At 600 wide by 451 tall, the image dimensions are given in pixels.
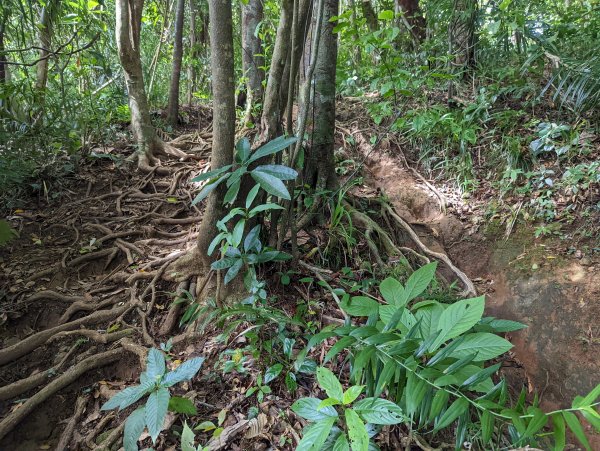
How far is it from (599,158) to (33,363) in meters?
4.81

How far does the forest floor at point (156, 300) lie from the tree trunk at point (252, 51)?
1268 mm

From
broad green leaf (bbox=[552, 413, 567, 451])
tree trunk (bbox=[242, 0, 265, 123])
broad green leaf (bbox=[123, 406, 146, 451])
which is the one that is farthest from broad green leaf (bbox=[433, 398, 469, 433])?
tree trunk (bbox=[242, 0, 265, 123])

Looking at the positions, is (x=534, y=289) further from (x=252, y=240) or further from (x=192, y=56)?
(x=192, y=56)

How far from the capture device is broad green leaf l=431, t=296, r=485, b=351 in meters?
1.41

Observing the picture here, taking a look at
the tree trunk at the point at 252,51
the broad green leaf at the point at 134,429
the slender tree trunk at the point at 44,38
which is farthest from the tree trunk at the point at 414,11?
the broad green leaf at the point at 134,429

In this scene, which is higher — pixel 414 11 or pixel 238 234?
pixel 414 11

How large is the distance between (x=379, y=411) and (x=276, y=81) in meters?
2.01

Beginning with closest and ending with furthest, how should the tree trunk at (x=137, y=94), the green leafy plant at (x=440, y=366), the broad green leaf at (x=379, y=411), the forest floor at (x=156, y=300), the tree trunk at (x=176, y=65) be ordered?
1. the green leafy plant at (x=440, y=366)
2. the broad green leaf at (x=379, y=411)
3. the forest floor at (x=156, y=300)
4. the tree trunk at (x=137, y=94)
5. the tree trunk at (x=176, y=65)

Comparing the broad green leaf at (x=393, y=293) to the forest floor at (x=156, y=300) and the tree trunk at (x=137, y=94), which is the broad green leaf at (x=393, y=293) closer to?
the forest floor at (x=156, y=300)

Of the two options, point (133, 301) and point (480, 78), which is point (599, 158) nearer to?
point (480, 78)

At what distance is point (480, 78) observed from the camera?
15.4 ft

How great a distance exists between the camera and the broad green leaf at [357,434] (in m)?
1.20

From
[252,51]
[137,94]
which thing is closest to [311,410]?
[137,94]

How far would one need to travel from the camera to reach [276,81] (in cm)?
244
